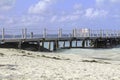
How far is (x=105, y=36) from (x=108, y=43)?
1545mm

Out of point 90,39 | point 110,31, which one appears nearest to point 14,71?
point 90,39

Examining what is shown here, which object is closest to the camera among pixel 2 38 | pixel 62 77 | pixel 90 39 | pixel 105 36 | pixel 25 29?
pixel 62 77

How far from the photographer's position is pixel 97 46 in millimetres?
48750

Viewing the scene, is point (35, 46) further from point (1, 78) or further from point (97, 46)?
point (1, 78)

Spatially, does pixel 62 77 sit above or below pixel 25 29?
below

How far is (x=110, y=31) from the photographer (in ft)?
179

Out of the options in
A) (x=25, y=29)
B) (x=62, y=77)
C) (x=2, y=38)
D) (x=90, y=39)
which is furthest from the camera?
(x=90, y=39)

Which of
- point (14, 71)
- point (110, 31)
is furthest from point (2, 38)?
point (110, 31)

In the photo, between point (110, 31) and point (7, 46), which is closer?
point (7, 46)

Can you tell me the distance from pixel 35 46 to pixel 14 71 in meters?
22.9

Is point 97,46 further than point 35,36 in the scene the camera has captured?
Yes

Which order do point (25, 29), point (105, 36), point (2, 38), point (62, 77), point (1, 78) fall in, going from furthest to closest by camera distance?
1. point (105, 36)
2. point (25, 29)
3. point (2, 38)
4. point (62, 77)
5. point (1, 78)

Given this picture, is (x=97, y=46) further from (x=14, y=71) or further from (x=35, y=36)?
(x=14, y=71)

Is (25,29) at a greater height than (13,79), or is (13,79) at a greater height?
(25,29)
